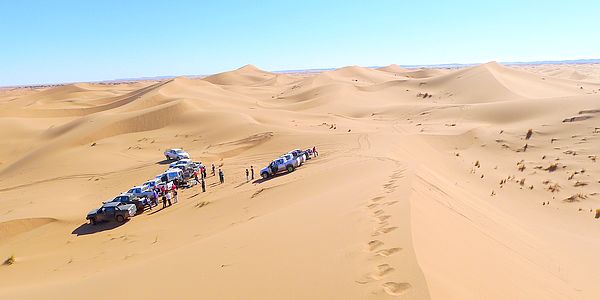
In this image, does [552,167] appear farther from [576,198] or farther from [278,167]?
[278,167]

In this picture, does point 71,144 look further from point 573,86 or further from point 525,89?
point 573,86

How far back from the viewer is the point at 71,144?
34531 mm

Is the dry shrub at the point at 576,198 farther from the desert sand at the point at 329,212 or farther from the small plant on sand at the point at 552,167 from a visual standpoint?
the small plant on sand at the point at 552,167

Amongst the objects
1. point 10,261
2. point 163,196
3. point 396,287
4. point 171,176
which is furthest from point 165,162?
point 396,287

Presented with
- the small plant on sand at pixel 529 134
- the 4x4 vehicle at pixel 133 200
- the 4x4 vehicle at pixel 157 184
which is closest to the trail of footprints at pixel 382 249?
the 4x4 vehicle at pixel 133 200

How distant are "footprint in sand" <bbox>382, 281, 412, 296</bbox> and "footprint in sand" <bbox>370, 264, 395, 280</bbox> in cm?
27

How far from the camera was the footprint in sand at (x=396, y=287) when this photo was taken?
14.9ft

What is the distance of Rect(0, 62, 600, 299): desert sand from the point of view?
576 centimetres

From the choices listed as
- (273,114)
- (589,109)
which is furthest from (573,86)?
(273,114)

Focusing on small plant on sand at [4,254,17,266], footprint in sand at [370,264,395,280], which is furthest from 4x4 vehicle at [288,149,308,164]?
footprint in sand at [370,264,395,280]

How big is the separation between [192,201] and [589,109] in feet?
84.8

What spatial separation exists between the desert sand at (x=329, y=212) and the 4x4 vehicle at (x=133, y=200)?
0.94 m

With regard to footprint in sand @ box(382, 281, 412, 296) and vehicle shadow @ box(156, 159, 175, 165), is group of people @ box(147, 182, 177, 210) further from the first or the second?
footprint in sand @ box(382, 281, 412, 296)

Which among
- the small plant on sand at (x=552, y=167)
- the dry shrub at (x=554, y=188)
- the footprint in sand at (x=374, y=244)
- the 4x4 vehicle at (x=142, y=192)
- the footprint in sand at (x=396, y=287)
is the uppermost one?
the footprint in sand at (x=396, y=287)
